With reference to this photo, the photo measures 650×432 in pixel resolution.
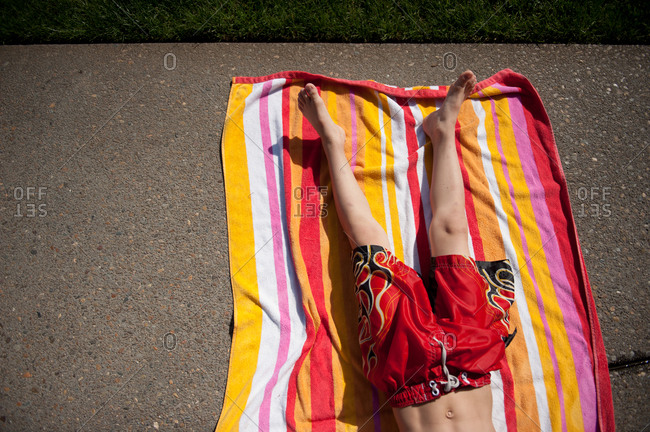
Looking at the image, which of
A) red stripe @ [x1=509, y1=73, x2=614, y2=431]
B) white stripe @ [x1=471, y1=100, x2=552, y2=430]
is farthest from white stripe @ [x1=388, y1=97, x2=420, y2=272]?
red stripe @ [x1=509, y1=73, x2=614, y2=431]

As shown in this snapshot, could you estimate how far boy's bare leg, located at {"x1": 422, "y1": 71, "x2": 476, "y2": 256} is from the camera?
1.89m

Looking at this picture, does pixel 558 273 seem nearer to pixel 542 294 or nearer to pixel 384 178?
pixel 542 294

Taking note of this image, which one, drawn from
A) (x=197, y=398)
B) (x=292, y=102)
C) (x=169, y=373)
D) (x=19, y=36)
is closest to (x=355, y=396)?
(x=197, y=398)

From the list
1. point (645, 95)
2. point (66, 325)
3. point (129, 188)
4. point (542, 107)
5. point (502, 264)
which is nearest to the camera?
point (502, 264)

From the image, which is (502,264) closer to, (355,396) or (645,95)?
(355,396)

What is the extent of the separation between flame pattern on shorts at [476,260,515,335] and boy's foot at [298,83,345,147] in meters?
1.01

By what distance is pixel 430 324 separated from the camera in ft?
5.49

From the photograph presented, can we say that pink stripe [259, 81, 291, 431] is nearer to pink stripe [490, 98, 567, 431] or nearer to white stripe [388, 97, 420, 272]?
white stripe [388, 97, 420, 272]

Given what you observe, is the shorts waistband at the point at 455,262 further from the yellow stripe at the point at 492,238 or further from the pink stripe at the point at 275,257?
the pink stripe at the point at 275,257

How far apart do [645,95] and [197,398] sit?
340 cm

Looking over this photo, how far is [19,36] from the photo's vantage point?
2520mm

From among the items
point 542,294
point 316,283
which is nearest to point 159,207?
point 316,283

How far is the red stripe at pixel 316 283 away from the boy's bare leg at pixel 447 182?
2.09 feet

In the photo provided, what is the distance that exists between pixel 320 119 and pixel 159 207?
1.07m
